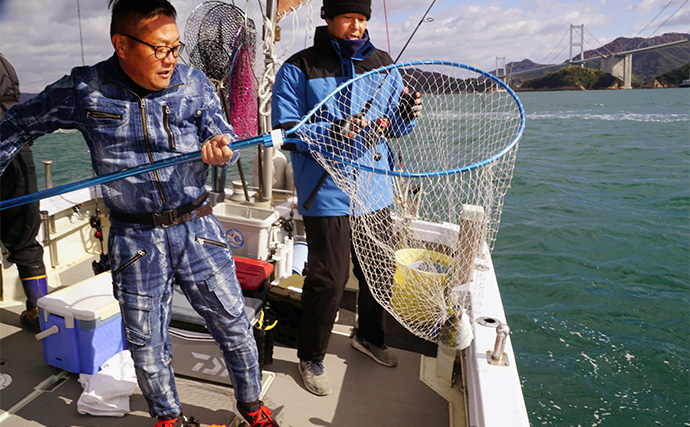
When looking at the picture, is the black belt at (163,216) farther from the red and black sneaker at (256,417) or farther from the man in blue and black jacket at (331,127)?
the red and black sneaker at (256,417)

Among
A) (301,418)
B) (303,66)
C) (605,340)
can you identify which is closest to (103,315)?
(301,418)

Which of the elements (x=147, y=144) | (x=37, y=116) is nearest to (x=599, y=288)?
(x=147, y=144)

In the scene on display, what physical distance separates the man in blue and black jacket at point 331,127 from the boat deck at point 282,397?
0.32 metres

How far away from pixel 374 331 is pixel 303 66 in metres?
1.35

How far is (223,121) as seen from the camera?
1.62m

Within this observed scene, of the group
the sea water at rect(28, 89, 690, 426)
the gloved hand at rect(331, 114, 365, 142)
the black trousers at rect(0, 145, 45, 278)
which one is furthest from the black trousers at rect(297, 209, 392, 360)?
the sea water at rect(28, 89, 690, 426)

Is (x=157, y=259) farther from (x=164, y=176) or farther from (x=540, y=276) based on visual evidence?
(x=540, y=276)

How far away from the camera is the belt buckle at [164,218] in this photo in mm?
1523

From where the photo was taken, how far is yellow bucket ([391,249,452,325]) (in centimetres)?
218

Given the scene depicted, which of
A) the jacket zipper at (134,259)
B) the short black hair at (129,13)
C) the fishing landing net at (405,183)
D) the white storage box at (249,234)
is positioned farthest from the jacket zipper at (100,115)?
the white storage box at (249,234)

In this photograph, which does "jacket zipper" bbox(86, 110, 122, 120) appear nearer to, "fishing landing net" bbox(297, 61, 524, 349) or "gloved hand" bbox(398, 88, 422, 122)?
"fishing landing net" bbox(297, 61, 524, 349)

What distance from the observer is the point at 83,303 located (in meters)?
2.27

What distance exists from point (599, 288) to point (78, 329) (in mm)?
6495

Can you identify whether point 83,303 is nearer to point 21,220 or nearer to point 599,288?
point 21,220
